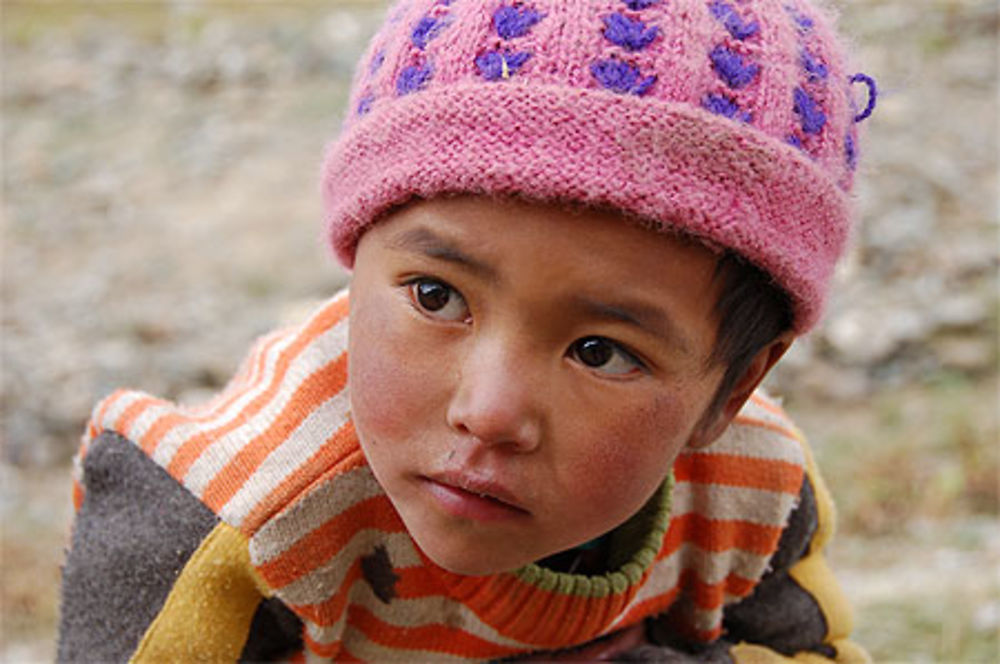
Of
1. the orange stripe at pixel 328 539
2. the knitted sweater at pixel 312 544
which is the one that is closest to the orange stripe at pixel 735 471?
the knitted sweater at pixel 312 544

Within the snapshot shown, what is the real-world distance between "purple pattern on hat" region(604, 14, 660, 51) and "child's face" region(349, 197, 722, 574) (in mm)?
216

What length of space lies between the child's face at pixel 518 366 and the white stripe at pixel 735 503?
51cm

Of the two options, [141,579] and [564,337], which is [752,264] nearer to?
[564,337]

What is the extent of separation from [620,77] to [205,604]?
36.1 inches

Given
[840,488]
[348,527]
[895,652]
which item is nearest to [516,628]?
[348,527]

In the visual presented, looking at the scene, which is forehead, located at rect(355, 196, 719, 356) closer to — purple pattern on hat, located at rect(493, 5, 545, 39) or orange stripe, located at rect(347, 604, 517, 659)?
purple pattern on hat, located at rect(493, 5, 545, 39)

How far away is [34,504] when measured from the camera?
379 cm

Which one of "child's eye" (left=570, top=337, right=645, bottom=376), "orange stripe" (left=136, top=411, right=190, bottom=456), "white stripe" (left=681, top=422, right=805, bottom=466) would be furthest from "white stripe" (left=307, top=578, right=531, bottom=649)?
"child's eye" (left=570, top=337, right=645, bottom=376)

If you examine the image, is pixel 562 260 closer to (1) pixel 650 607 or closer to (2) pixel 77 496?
(1) pixel 650 607

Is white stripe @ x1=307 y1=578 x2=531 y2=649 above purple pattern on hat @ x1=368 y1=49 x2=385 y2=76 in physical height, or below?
below

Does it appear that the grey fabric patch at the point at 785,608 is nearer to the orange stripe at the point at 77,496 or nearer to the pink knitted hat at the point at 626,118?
the pink knitted hat at the point at 626,118

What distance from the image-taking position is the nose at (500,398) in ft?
4.37

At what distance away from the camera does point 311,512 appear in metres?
1.66

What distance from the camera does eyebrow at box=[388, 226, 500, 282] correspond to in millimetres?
1349
